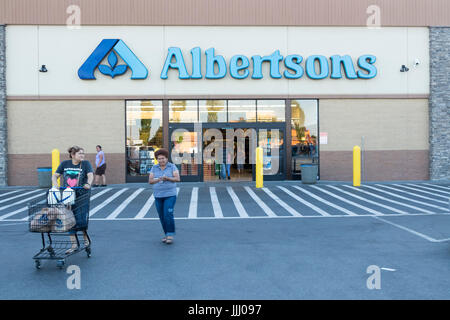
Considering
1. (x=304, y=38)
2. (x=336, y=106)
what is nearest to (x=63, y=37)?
(x=304, y=38)

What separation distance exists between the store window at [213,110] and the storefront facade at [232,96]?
5cm

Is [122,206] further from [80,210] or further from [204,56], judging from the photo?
[204,56]

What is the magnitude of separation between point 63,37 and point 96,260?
14.8m

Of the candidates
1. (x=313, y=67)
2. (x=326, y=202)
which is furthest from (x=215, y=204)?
(x=313, y=67)

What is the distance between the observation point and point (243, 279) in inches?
198

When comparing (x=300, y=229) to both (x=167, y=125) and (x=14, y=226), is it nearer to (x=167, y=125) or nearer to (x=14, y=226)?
(x=14, y=226)

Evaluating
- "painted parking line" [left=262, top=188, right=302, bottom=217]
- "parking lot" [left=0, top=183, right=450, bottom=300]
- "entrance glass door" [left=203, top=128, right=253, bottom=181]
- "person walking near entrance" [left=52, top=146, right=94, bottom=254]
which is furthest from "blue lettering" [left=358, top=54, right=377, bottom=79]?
"person walking near entrance" [left=52, top=146, right=94, bottom=254]

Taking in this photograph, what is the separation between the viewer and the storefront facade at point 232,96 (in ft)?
57.7

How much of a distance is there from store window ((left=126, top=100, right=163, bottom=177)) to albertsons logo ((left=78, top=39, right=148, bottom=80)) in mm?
1433

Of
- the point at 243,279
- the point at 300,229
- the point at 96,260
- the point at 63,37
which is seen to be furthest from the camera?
the point at 63,37

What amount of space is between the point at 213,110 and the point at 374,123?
25.8 ft

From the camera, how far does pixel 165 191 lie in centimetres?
714

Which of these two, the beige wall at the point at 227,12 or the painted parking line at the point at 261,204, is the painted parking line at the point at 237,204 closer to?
the painted parking line at the point at 261,204

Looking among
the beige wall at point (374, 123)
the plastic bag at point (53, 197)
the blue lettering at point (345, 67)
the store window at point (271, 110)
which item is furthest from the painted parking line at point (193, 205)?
the blue lettering at point (345, 67)
